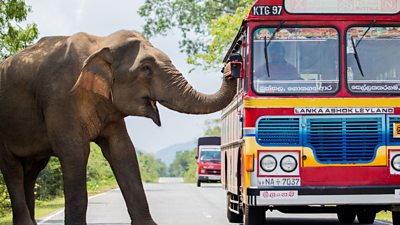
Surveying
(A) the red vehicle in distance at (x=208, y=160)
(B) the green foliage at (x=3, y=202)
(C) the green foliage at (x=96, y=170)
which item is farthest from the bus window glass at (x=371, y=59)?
(A) the red vehicle in distance at (x=208, y=160)

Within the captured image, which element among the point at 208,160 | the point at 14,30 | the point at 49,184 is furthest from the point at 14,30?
the point at 208,160

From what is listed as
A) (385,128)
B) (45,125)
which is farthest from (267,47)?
(45,125)

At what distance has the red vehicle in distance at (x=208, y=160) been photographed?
50125 millimetres

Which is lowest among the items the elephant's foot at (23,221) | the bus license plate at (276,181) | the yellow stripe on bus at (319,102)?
the elephant's foot at (23,221)

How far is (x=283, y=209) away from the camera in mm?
16375

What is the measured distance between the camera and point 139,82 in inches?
506

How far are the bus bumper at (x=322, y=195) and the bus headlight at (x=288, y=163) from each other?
264mm

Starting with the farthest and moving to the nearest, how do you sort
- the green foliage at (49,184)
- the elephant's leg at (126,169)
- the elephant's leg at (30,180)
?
the green foliage at (49,184)
the elephant's leg at (30,180)
the elephant's leg at (126,169)

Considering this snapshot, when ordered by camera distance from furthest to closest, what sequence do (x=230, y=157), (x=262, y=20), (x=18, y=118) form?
1. (x=230, y=157)
2. (x=262, y=20)
3. (x=18, y=118)

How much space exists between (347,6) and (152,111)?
3.64 metres

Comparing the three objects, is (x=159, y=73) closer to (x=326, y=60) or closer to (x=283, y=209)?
(x=326, y=60)

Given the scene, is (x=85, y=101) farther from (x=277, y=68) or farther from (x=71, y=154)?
(x=277, y=68)

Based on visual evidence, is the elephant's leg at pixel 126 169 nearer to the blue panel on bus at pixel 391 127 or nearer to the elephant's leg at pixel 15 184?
the elephant's leg at pixel 15 184

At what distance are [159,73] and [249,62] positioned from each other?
91.5 inches
